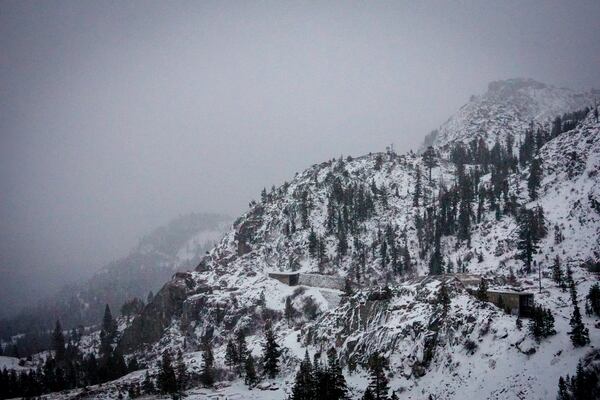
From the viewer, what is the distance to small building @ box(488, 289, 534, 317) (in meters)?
59.3

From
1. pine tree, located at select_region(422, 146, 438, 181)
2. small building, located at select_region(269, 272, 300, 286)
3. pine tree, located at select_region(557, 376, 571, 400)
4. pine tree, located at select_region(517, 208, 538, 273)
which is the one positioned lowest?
pine tree, located at select_region(557, 376, 571, 400)

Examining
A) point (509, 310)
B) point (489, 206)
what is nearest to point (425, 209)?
point (489, 206)

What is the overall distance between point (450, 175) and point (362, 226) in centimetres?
5753

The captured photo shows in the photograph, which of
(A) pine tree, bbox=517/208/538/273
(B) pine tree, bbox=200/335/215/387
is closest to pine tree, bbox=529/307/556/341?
(A) pine tree, bbox=517/208/538/273

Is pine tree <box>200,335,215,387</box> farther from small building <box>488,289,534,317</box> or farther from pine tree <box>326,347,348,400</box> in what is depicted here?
small building <box>488,289,534,317</box>

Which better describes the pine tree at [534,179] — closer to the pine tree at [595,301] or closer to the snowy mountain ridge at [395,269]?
the snowy mountain ridge at [395,269]

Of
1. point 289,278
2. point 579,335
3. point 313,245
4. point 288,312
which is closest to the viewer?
point 579,335

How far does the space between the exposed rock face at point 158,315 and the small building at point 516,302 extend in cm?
9332

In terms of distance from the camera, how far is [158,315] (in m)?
126

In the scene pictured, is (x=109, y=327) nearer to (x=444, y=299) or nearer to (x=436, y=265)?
(x=436, y=265)

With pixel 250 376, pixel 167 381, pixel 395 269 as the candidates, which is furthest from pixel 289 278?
pixel 167 381

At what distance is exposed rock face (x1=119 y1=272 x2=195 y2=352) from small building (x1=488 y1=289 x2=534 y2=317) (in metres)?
93.3

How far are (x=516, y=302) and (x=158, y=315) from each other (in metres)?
105

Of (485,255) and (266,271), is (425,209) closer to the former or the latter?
→ (485,255)
